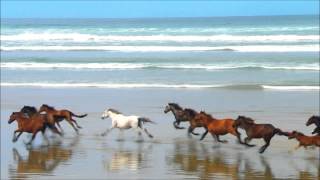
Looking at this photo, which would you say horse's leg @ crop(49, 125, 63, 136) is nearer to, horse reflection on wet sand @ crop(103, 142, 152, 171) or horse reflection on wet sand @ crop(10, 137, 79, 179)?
horse reflection on wet sand @ crop(10, 137, 79, 179)

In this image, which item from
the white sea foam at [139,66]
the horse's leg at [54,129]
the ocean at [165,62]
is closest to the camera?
the horse's leg at [54,129]

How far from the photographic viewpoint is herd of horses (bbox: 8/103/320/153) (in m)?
10.7

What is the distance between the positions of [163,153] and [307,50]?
77.4 feet

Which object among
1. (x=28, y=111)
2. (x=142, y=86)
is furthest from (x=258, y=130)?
(x=142, y=86)

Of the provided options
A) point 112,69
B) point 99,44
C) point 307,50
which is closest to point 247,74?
point 112,69

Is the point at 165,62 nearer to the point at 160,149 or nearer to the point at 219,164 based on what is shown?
A: the point at 160,149

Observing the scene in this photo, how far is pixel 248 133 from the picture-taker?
10922 mm

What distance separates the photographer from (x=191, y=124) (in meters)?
12.2

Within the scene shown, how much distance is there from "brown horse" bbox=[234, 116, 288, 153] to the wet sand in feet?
0.65

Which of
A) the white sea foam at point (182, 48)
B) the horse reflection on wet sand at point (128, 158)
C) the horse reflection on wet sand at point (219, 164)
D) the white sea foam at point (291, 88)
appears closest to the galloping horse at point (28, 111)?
the horse reflection on wet sand at point (128, 158)

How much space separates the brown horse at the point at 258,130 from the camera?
420 inches

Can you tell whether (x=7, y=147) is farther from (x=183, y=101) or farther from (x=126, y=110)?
(x=183, y=101)

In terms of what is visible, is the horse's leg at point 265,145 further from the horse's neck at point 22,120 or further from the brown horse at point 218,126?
the horse's neck at point 22,120

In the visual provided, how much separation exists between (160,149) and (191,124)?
1308mm
